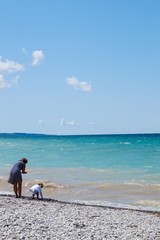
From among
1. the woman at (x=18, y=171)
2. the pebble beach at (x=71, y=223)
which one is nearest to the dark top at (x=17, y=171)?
the woman at (x=18, y=171)

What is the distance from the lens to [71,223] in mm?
A: 11398

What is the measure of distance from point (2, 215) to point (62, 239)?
102 inches

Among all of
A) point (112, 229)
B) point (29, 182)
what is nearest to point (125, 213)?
point (112, 229)

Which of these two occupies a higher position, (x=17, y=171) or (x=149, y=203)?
(x=17, y=171)

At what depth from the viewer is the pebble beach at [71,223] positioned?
33.2ft

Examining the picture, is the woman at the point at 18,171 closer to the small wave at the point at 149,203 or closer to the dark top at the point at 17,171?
the dark top at the point at 17,171

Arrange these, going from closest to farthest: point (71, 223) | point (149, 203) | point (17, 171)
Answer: point (71, 223) < point (17, 171) < point (149, 203)

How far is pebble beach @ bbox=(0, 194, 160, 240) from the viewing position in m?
10.1

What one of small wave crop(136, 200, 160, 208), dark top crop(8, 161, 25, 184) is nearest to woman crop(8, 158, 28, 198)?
dark top crop(8, 161, 25, 184)

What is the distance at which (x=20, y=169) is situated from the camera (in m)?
17.0

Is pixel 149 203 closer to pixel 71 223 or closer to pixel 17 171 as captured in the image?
pixel 17 171

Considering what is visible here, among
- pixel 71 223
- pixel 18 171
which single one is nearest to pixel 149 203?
pixel 18 171

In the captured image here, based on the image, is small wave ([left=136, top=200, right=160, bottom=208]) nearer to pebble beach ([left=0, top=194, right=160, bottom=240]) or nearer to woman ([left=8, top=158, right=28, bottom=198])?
pebble beach ([left=0, top=194, right=160, bottom=240])

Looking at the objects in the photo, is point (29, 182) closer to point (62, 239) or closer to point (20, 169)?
point (20, 169)
